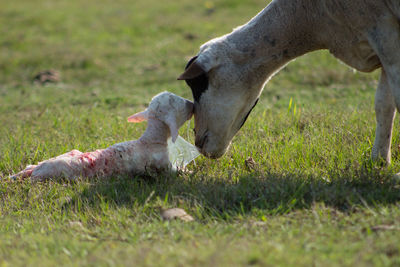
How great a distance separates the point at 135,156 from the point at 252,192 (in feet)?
4.09

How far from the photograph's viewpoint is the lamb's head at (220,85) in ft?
14.5

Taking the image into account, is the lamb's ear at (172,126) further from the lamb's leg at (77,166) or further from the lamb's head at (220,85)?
the lamb's leg at (77,166)

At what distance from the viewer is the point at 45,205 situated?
411 cm

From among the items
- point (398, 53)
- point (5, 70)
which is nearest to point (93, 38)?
point (5, 70)

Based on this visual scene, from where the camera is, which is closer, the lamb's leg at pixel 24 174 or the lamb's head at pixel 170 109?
the lamb's head at pixel 170 109

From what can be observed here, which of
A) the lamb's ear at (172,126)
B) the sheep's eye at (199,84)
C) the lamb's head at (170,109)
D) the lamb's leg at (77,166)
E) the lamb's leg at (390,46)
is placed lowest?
the lamb's leg at (77,166)

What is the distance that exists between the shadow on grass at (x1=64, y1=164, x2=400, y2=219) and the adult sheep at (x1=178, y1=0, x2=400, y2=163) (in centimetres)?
53

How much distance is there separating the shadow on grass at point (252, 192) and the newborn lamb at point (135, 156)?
0.70 feet

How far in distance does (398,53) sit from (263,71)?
3.78 feet

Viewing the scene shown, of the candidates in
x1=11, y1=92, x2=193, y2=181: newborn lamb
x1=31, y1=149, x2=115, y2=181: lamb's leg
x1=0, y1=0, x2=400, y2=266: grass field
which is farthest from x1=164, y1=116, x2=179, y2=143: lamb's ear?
x1=31, y1=149, x2=115, y2=181: lamb's leg

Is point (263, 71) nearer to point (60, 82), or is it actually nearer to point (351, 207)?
point (351, 207)

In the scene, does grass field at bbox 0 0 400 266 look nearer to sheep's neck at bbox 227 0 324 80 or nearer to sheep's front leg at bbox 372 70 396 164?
sheep's front leg at bbox 372 70 396 164

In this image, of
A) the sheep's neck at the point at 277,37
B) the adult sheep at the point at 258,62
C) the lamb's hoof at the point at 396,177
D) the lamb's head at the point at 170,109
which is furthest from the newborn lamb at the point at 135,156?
the lamb's hoof at the point at 396,177

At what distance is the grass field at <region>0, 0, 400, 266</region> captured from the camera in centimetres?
289
